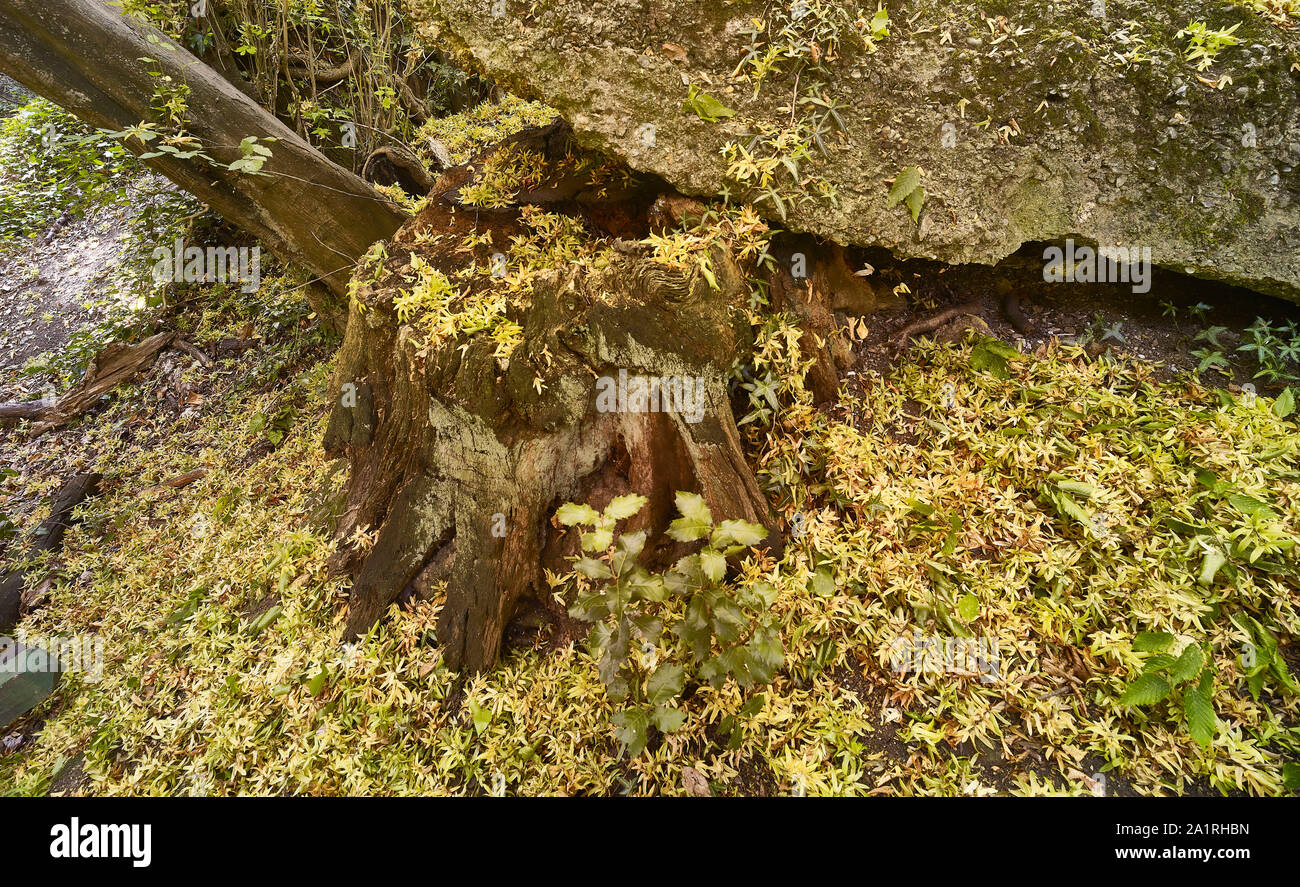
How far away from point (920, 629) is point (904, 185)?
219cm

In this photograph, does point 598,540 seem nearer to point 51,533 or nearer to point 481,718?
point 481,718

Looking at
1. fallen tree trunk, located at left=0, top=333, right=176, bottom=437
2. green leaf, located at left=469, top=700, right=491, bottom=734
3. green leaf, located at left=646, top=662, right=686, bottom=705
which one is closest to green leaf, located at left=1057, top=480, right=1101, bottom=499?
green leaf, located at left=646, top=662, right=686, bottom=705

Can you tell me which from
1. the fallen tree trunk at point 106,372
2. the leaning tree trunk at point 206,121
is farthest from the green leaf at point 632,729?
the fallen tree trunk at point 106,372

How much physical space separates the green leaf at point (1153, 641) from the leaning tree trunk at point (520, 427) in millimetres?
1644

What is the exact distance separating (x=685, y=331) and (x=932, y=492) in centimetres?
A: 157

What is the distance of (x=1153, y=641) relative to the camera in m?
2.38

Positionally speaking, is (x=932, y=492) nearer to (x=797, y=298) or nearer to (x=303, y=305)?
(x=797, y=298)

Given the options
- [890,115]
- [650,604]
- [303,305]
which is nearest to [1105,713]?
[650,604]

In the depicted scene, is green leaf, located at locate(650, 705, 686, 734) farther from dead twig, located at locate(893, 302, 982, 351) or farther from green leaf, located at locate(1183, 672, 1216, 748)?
dead twig, located at locate(893, 302, 982, 351)

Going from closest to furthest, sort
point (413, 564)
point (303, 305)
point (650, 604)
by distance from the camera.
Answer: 1. point (650, 604)
2. point (413, 564)
3. point (303, 305)

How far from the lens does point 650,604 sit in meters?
2.76

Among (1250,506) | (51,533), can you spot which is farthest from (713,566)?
(51,533)

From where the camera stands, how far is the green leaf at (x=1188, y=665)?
2242 millimetres

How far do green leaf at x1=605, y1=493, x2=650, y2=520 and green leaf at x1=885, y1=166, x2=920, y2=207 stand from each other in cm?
200
